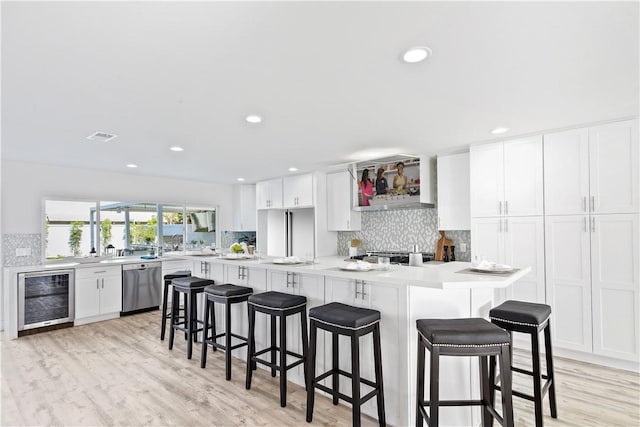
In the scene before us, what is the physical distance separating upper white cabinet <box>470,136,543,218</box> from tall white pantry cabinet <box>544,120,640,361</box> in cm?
11

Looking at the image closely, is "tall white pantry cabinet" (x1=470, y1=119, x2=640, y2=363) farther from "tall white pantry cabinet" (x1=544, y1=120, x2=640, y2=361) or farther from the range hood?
the range hood

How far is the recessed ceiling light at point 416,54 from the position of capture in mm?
1829

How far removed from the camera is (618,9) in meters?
1.53

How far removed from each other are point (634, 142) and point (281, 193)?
473cm

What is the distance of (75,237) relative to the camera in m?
5.29

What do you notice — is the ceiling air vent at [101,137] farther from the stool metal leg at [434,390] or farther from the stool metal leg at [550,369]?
the stool metal leg at [550,369]

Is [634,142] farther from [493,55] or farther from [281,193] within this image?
[281,193]

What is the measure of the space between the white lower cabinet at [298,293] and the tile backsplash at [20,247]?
406 cm

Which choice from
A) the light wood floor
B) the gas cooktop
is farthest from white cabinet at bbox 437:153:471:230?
the light wood floor

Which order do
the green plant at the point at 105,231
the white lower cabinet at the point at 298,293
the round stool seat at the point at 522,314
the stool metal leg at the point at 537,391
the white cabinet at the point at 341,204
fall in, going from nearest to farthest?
the stool metal leg at the point at 537,391
the round stool seat at the point at 522,314
the white lower cabinet at the point at 298,293
the white cabinet at the point at 341,204
the green plant at the point at 105,231

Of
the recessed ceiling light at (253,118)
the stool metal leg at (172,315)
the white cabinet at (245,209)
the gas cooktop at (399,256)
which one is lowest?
the stool metal leg at (172,315)

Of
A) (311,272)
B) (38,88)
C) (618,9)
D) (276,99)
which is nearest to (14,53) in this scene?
(38,88)

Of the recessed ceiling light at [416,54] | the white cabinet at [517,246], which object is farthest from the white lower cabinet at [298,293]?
the white cabinet at [517,246]

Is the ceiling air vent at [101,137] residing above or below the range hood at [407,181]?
above
